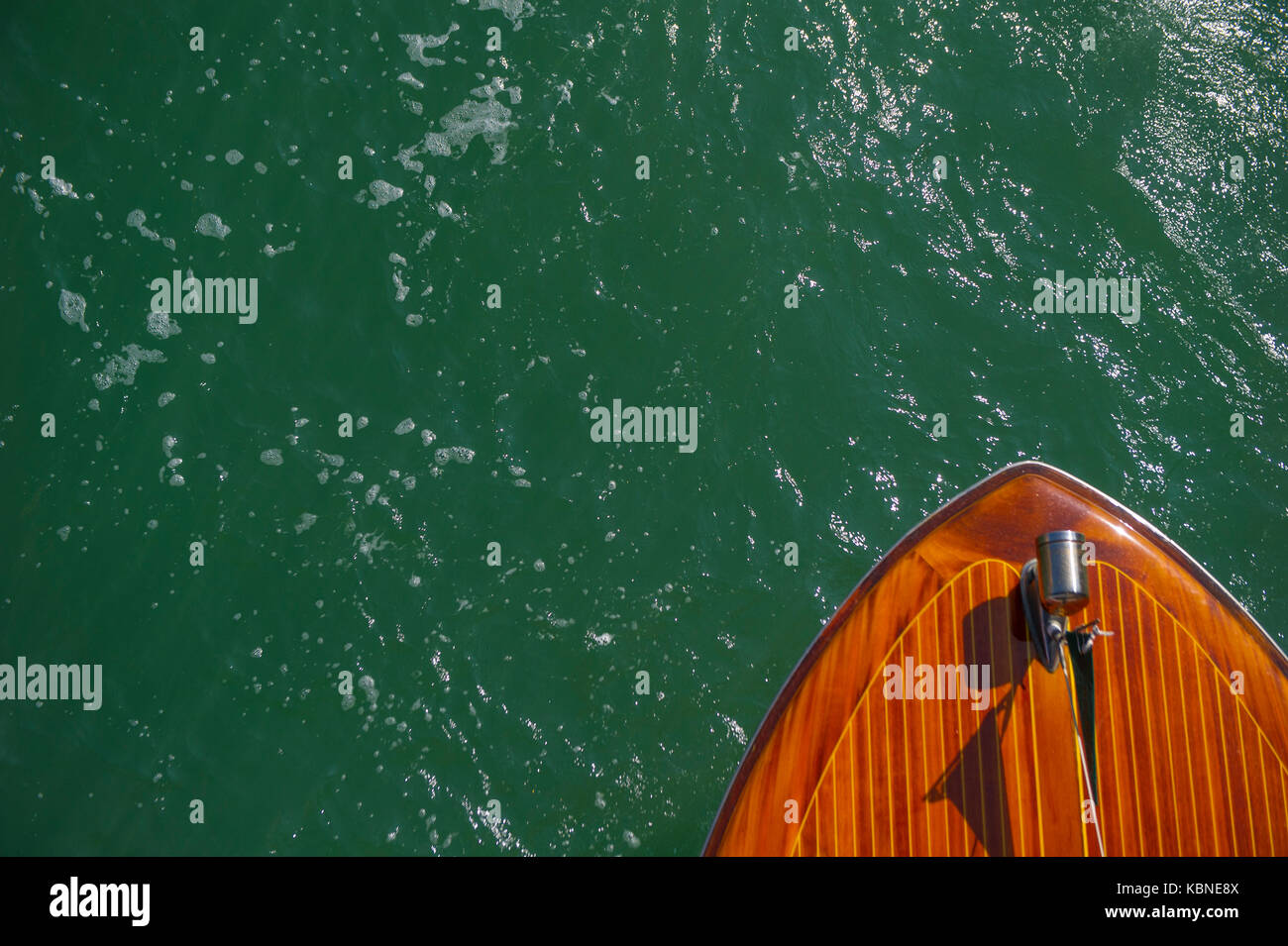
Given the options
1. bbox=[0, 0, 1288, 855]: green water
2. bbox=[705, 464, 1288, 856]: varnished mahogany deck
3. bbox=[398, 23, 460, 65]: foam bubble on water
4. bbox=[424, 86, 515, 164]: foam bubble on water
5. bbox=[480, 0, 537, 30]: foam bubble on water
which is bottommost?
bbox=[705, 464, 1288, 856]: varnished mahogany deck

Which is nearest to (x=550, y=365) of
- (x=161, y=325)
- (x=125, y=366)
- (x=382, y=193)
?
(x=382, y=193)

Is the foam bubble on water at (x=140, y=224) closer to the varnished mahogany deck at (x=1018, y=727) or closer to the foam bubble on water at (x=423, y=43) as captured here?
the foam bubble on water at (x=423, y=43)

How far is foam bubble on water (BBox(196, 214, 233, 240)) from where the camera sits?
8.16 metres

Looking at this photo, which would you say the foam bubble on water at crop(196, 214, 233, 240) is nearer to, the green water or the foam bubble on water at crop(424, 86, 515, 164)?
the green water

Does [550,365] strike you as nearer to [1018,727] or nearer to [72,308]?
[72,308]

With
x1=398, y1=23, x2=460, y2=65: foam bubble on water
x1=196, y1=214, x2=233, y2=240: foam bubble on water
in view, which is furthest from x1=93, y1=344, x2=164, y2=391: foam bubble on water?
x1=398, y1=23, x2=460, y2=65: foam bubble on water

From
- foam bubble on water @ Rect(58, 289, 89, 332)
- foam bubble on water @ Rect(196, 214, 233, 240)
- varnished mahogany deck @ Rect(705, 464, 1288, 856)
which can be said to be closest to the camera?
varnished mahogany deck @ Rect(705, 464, 1288, 856)

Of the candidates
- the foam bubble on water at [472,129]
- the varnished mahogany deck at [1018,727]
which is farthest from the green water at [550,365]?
the varnished mahogany deck at [1018,727]

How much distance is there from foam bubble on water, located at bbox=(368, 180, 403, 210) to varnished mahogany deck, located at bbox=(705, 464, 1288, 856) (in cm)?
522

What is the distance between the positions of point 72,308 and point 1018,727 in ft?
26.3

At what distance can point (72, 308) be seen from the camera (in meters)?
8.03

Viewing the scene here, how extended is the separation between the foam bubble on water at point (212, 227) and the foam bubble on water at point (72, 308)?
1152mm

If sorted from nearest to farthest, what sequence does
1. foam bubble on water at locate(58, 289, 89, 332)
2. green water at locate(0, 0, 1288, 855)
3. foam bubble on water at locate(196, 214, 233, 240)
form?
green water at locate(0, 0, 1288, 855), foam bubble on water at locate(58, 289, 89, 332), foam bubble on water at locate(196, 214, 233, 240)

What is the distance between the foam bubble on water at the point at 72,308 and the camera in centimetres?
802
